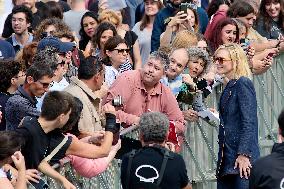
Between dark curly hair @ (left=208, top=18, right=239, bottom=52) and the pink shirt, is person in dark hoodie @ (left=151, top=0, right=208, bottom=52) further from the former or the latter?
the pink shirt

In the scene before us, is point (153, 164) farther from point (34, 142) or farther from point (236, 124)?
point (236, 124)

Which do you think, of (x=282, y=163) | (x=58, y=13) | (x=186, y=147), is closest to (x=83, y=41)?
(x=58, y=13)

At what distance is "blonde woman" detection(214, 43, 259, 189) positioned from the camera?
42.1 feet

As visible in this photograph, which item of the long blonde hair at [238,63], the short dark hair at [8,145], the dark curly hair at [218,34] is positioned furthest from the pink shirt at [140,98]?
the short dark hair at [8,145]

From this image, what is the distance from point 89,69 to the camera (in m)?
13.3

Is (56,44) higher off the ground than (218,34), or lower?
higher

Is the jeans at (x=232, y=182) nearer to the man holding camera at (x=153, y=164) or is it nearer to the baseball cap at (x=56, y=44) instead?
the man holding camera at (x=153, y=164)

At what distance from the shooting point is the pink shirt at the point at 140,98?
1373 centimetres

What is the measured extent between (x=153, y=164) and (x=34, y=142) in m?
1.08

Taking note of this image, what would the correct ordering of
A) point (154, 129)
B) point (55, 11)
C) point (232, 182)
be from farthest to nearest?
point (55, 11) → point (232, 182) → point (154, 129)

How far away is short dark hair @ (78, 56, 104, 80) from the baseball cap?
0.79 metres

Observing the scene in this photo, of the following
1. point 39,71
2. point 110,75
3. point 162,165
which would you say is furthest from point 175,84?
point 162,165

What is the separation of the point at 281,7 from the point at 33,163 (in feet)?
25.7

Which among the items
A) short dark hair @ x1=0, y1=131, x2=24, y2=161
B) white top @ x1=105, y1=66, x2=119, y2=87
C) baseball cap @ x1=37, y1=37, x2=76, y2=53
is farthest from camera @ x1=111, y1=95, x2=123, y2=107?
short dark hair @ x1=0, y1=131, x2=24, y2=161
